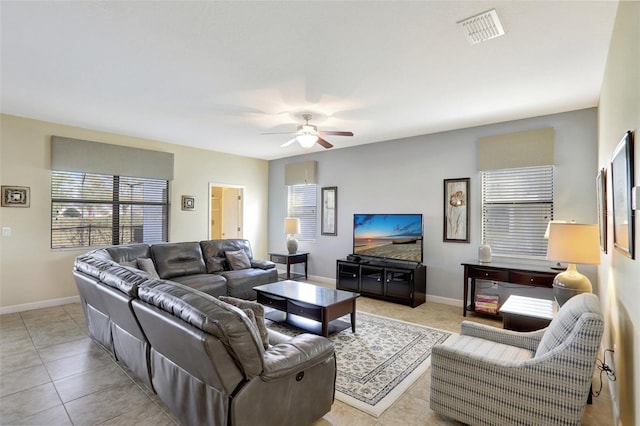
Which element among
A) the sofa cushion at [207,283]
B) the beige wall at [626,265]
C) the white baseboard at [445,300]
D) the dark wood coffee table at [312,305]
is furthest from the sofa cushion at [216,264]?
the beige wall at [626,265]

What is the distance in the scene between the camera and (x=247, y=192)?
7.39m

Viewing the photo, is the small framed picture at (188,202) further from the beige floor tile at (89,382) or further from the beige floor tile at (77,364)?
the beige floor tile at (89,382)

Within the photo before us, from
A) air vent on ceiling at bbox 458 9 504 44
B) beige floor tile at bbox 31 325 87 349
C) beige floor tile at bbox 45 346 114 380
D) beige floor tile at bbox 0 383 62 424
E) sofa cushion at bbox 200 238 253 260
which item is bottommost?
beige floor tile at bbox 0 383 62 424

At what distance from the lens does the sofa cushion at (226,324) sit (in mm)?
1623

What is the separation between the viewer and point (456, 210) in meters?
4.95

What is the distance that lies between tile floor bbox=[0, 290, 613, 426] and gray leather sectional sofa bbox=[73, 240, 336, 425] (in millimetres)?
171

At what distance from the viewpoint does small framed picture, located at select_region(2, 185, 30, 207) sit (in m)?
4.39

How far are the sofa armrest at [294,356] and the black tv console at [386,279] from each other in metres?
2.94

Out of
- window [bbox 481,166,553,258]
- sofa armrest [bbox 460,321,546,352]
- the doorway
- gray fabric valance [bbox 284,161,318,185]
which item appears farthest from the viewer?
the doorway

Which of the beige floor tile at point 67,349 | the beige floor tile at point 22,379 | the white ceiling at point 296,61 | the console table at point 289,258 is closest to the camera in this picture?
the white ceiling at point 296,61

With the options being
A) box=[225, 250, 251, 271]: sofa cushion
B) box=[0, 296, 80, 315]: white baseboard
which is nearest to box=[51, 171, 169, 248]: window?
box=[0, 296, 80, 315]: white baseboard

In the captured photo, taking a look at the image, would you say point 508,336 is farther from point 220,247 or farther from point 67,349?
point 220,247

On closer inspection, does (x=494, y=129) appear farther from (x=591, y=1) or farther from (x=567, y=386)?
(x=567, y=386)

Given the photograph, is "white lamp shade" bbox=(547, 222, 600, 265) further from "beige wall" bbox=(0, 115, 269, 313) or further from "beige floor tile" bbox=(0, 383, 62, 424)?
"beige wall" bbox=(0, 115, 269, 313)
